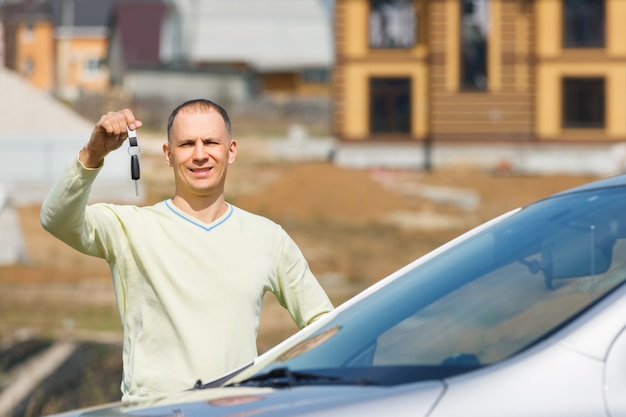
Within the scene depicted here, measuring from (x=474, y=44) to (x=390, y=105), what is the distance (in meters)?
3.06

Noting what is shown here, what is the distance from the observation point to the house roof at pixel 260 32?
77.4m

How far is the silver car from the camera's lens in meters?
2.73

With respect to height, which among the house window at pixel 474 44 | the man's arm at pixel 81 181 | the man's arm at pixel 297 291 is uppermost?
the house window at pixel 474 44

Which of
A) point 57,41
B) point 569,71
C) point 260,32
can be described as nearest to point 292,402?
point 569,71

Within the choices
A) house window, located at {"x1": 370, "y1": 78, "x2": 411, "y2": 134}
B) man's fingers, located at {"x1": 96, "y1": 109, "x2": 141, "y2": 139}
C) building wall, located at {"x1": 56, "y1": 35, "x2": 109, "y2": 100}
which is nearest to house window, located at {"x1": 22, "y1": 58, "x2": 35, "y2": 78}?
building wall, located at {"x1": 56, "y1": 35, "x2": 109, "y2": 100}

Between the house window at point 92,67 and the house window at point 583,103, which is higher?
the house window at point 92,67

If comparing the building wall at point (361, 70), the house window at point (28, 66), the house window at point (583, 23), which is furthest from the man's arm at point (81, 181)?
the house window at point (28, 66)

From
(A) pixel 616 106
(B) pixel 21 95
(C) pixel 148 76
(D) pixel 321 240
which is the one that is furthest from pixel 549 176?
(C) pixel 148 76

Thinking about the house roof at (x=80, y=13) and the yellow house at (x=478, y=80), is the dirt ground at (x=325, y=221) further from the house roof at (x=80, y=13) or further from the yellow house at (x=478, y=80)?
the house roof at (x=80, y=13)

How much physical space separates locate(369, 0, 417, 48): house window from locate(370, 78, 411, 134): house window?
3.66ft

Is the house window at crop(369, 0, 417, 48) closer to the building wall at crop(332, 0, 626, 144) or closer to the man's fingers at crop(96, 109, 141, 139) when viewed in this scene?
the building wall at crop(332, 0, 626, 144)

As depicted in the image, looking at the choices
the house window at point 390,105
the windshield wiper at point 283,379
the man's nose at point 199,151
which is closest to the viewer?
the windshield wiper at point 283,379

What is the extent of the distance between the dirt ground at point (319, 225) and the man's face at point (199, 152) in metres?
9.85

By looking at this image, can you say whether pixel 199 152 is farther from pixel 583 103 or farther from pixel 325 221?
pixel 583 103
